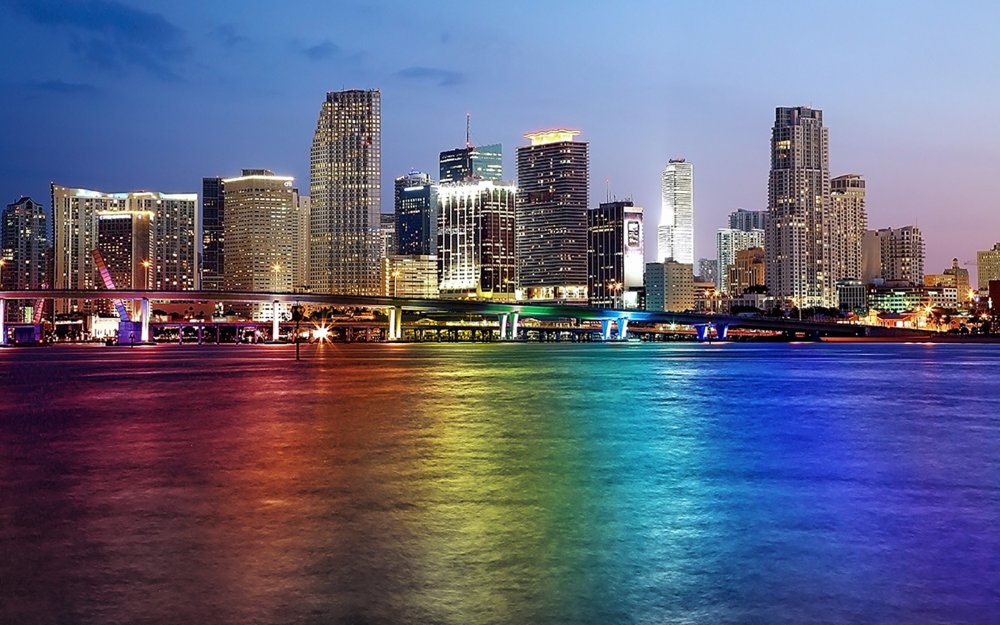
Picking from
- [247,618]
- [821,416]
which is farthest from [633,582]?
[821,416]

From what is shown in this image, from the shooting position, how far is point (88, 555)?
12562mm

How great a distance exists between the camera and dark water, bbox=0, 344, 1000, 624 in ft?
34.1

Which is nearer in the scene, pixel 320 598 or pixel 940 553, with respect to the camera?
pixel 320 598

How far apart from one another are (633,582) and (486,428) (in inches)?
709

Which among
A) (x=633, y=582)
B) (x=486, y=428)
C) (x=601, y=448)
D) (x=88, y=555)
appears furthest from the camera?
(x=486, y=428)

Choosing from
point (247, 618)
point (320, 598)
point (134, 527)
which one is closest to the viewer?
point (247, 618)

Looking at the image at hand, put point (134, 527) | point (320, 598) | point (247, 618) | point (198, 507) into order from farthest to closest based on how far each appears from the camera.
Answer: point (198, 507), point (134, 527), point (320, 598), point (247, 618)

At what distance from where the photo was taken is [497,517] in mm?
15086

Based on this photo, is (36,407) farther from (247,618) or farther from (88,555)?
(247,618)

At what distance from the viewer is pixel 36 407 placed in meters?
38.3

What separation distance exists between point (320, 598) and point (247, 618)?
916 mm

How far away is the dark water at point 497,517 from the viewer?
1040 centimetres

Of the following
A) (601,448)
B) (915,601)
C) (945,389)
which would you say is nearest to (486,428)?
(601,448)

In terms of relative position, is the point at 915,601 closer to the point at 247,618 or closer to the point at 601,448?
the point at 247,618
